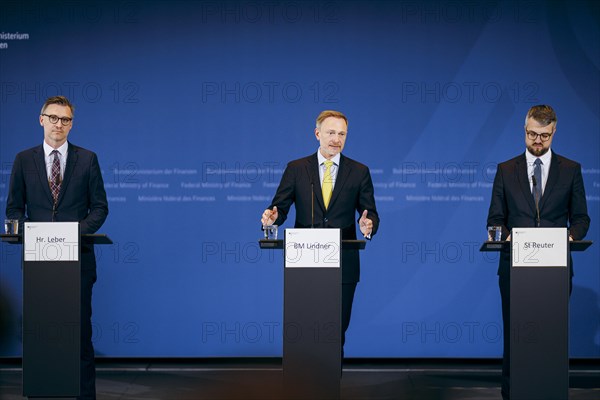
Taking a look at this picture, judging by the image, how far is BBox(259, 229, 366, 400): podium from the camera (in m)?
4.29

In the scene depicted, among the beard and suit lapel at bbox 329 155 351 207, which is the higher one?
the beard

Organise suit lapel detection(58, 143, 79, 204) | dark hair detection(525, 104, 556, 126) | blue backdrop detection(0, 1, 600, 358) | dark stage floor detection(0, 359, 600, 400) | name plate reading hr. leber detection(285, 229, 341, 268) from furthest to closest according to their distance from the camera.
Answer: blue backdrop detection(0, 1, 600, 358) → dark stage floor detection(0, 359, 600, 400) → suit lapel detection(58, 143, 79, 204) → dark hair detection(525, 104, 556, 126) → name plate reading hr. leber detection(285, 229, 341, 268)

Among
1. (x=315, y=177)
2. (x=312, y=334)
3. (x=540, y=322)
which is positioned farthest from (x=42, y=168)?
(x=540, y=322)

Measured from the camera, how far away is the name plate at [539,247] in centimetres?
427

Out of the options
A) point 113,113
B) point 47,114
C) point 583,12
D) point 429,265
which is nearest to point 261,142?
point 113,113

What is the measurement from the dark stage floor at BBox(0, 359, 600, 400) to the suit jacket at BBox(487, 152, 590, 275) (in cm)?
148

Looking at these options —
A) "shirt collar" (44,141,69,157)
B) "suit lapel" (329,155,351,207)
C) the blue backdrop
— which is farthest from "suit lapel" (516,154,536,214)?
"shirt collar" (44,141,69,157)

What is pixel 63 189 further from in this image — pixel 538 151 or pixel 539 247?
pixel 538 151

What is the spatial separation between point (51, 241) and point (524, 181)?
2783 mm

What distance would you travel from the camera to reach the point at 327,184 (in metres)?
4.99

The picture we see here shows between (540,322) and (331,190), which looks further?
(331,190)

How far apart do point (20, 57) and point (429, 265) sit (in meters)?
3.84

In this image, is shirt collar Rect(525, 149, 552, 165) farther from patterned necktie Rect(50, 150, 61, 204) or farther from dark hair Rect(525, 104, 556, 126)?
patterned necktie Rect(50, 150, 61, 204)

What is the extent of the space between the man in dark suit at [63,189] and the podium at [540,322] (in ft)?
7.82
